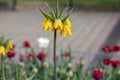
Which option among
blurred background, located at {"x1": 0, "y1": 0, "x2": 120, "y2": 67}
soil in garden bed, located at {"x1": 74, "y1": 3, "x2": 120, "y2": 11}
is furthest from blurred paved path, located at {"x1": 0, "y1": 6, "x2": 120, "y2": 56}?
soil in garden bed, located at {"x1": 74, "y1": 3, "x2": 120, "y2": 11}

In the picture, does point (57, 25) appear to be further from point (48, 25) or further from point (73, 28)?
point (73, 28)

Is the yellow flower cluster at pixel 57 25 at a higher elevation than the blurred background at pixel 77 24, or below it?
higher

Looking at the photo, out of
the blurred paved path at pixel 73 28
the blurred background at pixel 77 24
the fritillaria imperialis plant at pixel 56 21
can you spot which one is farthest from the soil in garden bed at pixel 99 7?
the fritillaria imperialis plant at pixel 56 21

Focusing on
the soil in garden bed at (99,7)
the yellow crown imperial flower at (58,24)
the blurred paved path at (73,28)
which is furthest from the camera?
the soil in garden bed at (99,7)

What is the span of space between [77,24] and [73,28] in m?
0.60

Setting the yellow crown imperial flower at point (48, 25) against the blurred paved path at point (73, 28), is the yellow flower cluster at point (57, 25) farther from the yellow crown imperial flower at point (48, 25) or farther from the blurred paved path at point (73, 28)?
the blurred paved path at point (73, 28)

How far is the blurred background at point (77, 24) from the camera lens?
29.3ft

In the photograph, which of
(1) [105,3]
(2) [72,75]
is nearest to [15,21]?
(1) [105,3]

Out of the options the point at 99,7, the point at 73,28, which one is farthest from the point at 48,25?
the point at 99,7


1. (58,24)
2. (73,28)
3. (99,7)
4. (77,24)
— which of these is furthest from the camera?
(99,7)

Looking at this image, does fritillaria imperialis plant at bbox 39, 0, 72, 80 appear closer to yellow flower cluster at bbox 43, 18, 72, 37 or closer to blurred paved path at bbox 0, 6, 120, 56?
yellow flower cluster at bbox 43, 18, 72, 37

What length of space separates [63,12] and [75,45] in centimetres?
561

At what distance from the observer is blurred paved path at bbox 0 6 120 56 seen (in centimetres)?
892

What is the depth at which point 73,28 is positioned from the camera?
10.8 m
